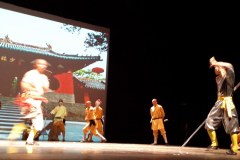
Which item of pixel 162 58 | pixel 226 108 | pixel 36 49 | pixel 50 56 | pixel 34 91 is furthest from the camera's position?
pixel 162 58

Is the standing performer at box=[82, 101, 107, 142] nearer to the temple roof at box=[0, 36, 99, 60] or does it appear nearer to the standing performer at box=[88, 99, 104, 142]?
the standing performer at box=[88, 99, 104, 142]

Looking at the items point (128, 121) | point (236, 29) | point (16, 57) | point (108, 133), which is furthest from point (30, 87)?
point (236, 29)

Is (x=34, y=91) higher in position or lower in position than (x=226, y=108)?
higher

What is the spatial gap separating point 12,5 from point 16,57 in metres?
1.26

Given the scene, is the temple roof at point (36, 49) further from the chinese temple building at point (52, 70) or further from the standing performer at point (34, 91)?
the standing performer at point (34, 91)

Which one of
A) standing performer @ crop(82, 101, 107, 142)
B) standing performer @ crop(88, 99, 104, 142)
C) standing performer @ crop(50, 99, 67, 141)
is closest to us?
standing performer @ crop(50, 99, 67, 141)

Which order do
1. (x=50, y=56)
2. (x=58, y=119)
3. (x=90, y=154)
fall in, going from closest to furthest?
(x=90, y=154), (x=50, y=56), (x=58, y=119)

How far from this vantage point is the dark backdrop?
968 cm

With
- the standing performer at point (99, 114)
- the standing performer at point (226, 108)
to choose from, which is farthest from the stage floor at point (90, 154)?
the standing performer at point (99, 114)

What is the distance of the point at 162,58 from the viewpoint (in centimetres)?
1077

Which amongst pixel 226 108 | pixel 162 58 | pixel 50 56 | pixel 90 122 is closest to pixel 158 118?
pixel 90 122

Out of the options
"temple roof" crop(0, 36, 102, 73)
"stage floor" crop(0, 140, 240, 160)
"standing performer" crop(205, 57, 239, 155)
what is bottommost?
"stage floor" crop(0, 140, 240, 160)

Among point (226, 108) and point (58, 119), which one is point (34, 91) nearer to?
point (226, 108)

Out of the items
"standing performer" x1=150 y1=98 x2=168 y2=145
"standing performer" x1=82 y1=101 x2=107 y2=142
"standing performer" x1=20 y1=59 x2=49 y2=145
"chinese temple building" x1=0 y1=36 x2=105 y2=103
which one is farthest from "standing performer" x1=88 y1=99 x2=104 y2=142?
"standing performer" x1=20 y1=59 x2=49 y2=145
